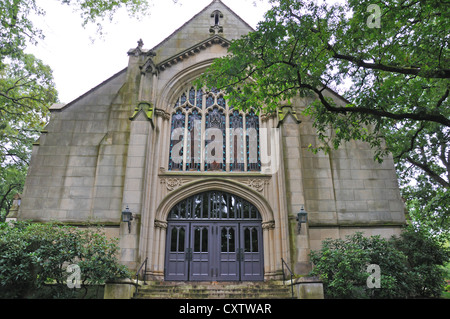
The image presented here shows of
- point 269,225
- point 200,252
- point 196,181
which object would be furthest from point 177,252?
point 269,225

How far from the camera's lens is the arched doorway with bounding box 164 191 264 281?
41.3 feet

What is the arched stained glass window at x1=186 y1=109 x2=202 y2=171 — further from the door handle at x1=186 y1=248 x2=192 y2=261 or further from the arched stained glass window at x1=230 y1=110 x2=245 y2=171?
the door handle at x1=186 y1=248 x2=192 y2=261

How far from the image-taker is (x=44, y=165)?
13.8 meters

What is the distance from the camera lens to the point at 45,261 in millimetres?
9719

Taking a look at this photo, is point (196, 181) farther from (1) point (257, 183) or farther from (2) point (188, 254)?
(2) point (188, 254)

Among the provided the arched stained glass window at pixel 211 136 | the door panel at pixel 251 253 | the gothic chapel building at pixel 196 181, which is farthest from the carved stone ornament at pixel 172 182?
the door panel at pixel 251 253

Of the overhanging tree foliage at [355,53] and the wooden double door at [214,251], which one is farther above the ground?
the overhanging tree foliage at [355,53]

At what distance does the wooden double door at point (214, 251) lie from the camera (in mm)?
12570

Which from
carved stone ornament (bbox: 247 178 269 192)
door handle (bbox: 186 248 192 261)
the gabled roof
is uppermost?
the gabled roof

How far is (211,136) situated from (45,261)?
777cm

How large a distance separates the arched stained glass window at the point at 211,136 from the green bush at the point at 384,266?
4.92 meters

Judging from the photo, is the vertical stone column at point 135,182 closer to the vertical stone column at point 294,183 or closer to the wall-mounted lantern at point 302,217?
the vertical stone column at point 294,183

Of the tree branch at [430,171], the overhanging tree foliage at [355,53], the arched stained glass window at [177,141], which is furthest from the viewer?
the tree branch at [430,171]

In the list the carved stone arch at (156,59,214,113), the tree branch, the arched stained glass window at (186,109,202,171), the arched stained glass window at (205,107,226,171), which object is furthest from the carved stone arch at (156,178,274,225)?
the tree branch
